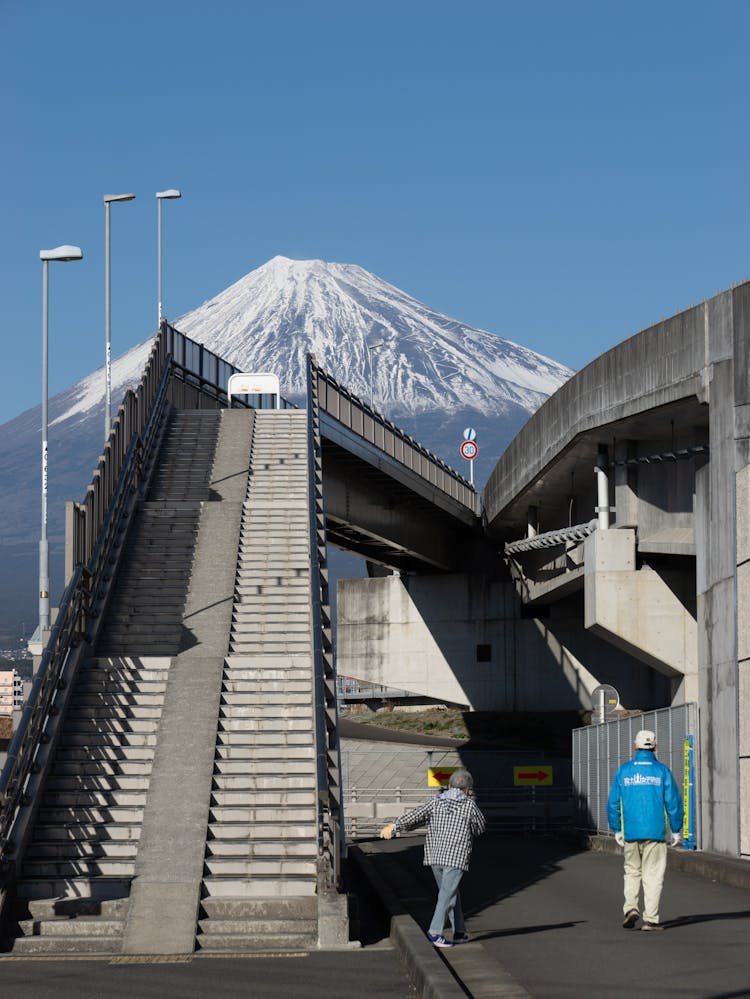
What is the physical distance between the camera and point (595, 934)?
14.2 metres

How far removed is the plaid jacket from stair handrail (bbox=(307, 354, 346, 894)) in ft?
3.77

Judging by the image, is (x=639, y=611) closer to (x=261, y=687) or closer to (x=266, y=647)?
(x=266, y=647)

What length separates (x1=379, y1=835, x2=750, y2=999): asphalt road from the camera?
11242mm

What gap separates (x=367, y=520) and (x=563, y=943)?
32.3m

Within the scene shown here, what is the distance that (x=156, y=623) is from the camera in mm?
23266

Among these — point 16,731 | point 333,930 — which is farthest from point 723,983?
point 16,731

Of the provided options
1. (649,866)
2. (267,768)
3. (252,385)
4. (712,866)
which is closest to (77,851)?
(267,768)

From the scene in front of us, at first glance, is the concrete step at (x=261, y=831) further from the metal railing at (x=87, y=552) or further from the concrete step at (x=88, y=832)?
the metal railing at (x=87, y=552)

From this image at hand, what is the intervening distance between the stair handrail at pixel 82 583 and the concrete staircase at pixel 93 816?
0.38 metres

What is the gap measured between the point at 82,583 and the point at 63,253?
1436 centimetres

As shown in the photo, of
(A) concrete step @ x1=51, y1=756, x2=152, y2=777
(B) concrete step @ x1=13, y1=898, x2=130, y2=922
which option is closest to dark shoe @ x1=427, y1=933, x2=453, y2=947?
(B) concrete step @ x1=13, y1=898, x2=130, y2=922

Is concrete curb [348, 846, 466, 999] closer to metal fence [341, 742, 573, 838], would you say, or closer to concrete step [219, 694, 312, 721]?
concrete step [219, 694, 312, 721]

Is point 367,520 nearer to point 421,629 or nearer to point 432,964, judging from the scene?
point 421,629

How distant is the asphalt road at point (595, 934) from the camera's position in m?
11.2
